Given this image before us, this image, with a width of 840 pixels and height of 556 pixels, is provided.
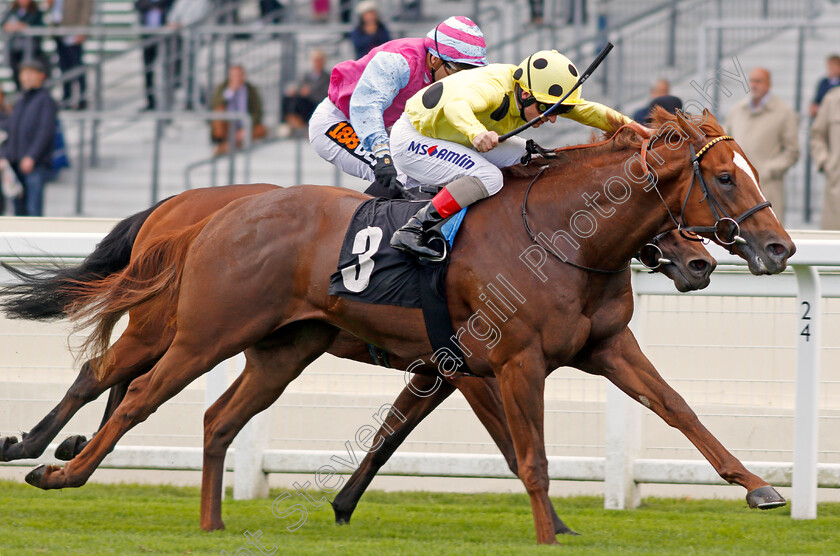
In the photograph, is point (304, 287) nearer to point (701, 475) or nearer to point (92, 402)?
point (92, 402)

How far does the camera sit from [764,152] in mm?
8047

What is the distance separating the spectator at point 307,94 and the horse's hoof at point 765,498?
6536 mm

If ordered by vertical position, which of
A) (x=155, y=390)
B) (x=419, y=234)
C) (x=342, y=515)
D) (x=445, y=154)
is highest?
(x=445, y=154)

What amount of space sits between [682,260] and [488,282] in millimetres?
729

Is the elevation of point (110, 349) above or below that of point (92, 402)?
above

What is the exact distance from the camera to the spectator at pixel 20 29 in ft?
38.3

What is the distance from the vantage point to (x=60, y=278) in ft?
16.2

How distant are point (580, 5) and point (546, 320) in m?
7.03

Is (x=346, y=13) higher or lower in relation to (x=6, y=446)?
higher

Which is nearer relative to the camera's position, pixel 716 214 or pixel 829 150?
pixel 716 214

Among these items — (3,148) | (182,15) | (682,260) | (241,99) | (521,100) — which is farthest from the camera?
(182,15)

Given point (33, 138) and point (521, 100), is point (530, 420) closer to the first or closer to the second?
point (521, 100)

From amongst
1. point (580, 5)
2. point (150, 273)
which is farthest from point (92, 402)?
point (580, 5)

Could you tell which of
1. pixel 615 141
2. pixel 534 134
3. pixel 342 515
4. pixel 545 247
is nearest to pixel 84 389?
pixel 342 515
